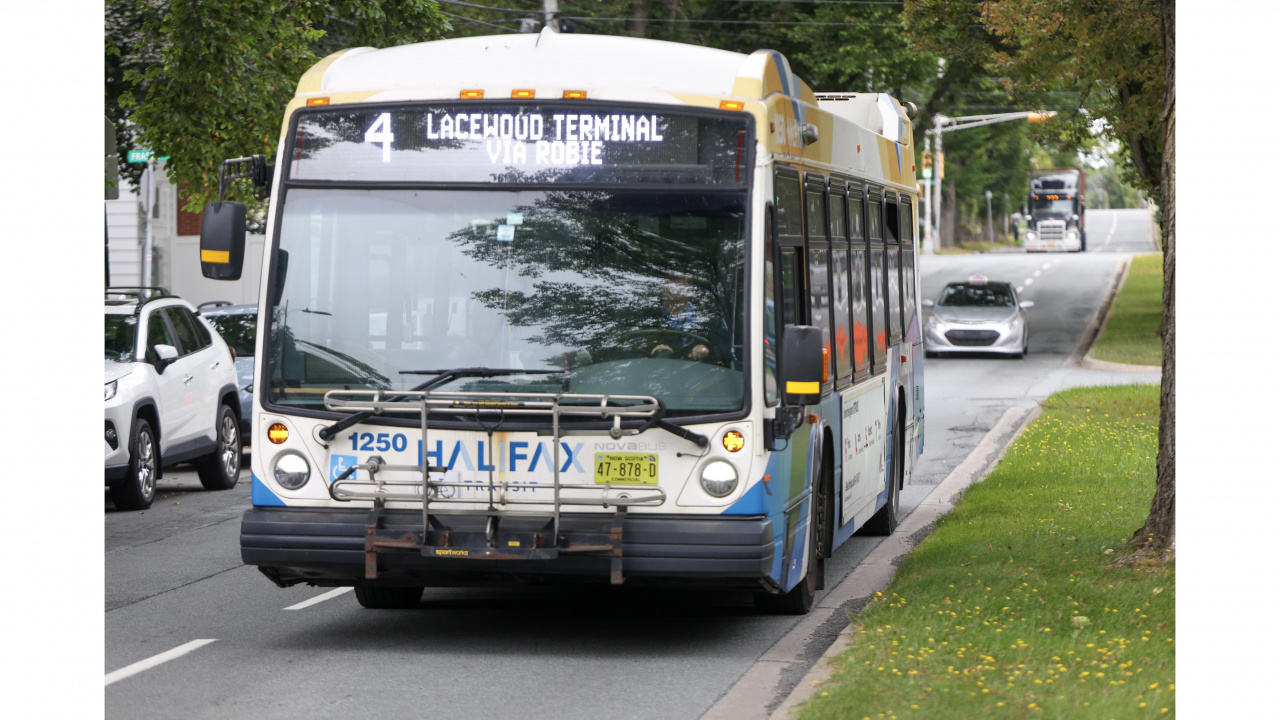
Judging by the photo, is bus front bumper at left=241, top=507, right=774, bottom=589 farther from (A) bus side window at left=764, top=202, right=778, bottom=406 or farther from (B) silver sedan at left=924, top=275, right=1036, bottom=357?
(B) silver sedan at left=924, top=275, right=1036, bottom=357

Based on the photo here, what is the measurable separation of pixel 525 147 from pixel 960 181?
290 ft

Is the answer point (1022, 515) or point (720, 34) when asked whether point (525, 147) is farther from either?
point (720, 34)

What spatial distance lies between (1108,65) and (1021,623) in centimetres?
1508

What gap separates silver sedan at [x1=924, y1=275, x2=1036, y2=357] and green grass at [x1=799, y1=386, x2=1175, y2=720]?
18580 mm

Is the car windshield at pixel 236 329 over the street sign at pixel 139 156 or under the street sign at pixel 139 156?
under

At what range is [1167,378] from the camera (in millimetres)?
9188

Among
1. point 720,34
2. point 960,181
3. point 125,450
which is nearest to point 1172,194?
point 125,450

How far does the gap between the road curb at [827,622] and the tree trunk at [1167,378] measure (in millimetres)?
1572

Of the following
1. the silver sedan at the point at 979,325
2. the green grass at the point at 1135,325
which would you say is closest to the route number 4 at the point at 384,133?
the green grass at the point at 1135,325

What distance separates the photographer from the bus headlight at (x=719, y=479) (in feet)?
25.4

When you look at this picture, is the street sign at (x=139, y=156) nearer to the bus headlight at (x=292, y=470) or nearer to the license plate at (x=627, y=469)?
the bus headlight at (x=292, y=470)

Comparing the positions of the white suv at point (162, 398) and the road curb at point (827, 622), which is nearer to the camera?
the road curb at point (827, 622)

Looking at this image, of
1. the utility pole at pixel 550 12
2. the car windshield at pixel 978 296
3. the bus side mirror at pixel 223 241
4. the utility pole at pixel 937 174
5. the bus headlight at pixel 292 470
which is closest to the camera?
the bus side mirror at pixel 223 241

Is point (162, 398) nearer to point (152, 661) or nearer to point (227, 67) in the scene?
point (227, 67)
